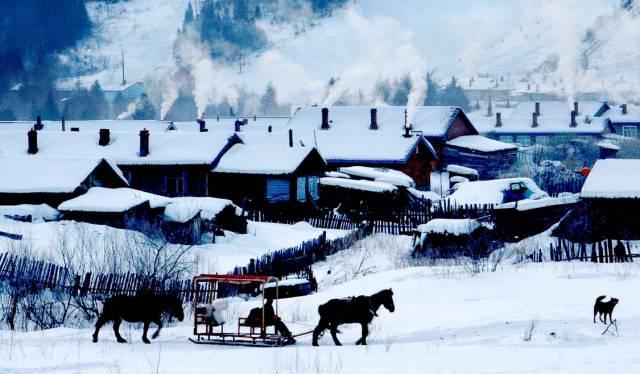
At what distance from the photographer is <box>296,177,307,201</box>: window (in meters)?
42.2

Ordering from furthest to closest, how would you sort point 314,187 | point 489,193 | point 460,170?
point 460,170, point 314,187, point 489,193

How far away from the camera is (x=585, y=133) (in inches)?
3374

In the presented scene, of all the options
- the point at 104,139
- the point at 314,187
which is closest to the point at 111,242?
the point at 314,187

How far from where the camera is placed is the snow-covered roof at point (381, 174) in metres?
44.1

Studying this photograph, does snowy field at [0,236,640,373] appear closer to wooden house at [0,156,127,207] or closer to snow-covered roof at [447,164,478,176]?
wooden house at [0,156,127,207]

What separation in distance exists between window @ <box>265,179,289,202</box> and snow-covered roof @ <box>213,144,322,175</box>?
740 mm

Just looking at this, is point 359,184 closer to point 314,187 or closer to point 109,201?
point 314,187

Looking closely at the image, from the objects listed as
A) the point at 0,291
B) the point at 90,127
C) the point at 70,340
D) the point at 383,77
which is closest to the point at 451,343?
the point at 70,340

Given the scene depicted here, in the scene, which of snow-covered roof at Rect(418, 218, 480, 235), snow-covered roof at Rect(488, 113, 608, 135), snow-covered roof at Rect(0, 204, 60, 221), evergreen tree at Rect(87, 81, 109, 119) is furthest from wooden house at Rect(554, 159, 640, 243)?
evergreen tree at Rect(87, 81, 109, 119)

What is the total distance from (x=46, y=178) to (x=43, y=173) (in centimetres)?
45

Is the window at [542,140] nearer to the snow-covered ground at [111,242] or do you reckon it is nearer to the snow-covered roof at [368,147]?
the snow-covered roof at [368,147]

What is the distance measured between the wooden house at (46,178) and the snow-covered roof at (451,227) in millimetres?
13019

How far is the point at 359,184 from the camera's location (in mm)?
41906

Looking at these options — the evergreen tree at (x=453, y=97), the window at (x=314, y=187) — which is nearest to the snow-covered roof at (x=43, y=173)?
the window at (x=314, y=187)
